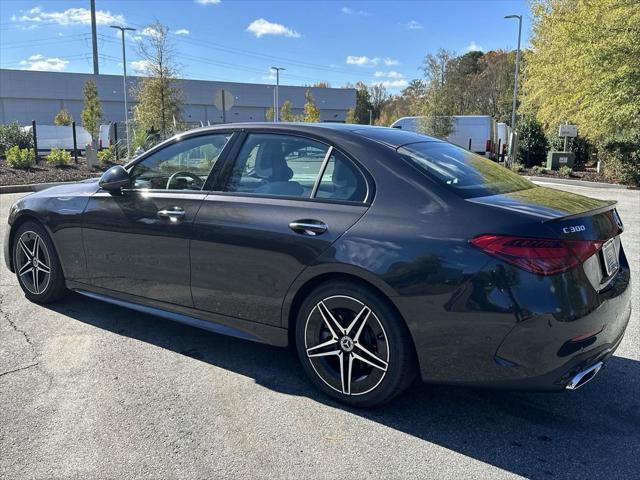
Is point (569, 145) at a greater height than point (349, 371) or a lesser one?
greater

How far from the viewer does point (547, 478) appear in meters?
2.55

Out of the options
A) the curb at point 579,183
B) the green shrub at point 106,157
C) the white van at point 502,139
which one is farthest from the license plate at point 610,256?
the white van at point 502,139

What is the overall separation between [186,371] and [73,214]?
173cm

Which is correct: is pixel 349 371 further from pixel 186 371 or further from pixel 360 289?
pixel 186 371

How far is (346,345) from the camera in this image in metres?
3.12

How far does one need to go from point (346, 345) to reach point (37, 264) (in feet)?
10.4

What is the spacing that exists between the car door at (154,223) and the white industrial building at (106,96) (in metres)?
46.8

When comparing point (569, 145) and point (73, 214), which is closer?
point (73, 214)

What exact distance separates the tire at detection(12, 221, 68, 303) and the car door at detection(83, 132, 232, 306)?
0.55 meters

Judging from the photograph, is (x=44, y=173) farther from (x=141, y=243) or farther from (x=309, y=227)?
(x=309, y=227)

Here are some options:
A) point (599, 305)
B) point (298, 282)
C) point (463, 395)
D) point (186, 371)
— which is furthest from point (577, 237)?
point (186, 371)

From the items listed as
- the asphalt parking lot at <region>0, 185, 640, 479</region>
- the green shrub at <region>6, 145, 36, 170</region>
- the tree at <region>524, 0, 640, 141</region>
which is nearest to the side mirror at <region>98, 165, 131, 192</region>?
the asphalt parking lot at <region>0, 185, 640, 479</region>

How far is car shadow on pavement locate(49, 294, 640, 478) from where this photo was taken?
2.70 meters

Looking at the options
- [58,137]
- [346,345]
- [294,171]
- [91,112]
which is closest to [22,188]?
[294,171]
